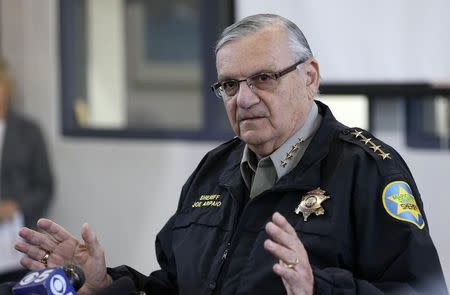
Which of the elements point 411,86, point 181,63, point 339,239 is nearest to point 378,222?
point 339,239

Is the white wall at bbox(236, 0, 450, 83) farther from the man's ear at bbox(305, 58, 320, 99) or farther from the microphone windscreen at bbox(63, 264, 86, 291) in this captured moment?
the microphone windscreen at bbox(63, 264, 86, 291)

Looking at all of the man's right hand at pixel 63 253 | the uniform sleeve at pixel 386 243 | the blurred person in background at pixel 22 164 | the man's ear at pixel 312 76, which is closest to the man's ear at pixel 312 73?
the man's ear at pixel 312 76

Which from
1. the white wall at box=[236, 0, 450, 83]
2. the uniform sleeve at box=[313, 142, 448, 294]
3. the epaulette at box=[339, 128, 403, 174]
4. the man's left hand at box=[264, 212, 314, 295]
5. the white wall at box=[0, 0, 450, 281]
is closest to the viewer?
the man's left hand at box=[264, 212, 314, 295]

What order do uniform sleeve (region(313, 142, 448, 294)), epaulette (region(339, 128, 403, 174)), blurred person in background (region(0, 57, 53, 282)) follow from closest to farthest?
uniform sleeve (region(313, 142, 448, 294))
epaulette (region(339, 128, 403, 174))
blurred person in background (region(0, 57, 53, 282))

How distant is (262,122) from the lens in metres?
2.06

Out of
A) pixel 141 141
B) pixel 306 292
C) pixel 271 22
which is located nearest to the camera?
pixel 306 292

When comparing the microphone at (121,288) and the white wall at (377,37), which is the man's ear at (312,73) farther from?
the white wall at (377,37)

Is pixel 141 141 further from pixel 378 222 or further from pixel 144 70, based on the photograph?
pixel 378 222

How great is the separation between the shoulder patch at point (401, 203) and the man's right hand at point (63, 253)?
0.71 meters

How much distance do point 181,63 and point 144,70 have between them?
0.40m

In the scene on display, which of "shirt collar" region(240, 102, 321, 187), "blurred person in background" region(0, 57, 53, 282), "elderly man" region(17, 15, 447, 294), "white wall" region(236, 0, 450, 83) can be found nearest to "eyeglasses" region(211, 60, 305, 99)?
"elderly man" region(17, 15, 447, 294)

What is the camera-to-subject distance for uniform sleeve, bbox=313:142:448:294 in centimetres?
181

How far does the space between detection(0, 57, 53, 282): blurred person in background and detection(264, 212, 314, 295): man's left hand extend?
139 inches

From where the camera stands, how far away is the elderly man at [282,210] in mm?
1835
